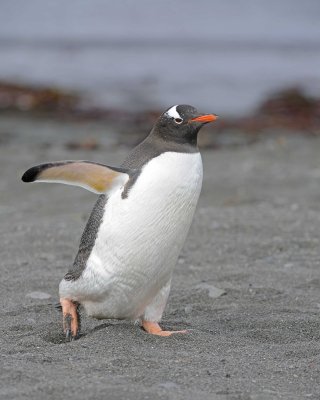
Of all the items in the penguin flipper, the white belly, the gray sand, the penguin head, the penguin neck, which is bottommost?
the gray sand

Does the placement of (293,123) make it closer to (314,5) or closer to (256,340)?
(256,340)

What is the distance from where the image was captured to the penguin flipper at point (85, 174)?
4.75 m

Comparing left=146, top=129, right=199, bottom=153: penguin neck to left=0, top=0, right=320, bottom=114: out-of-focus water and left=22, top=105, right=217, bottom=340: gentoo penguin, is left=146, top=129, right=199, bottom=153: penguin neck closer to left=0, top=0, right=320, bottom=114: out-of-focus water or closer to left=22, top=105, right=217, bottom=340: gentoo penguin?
left=22, top=105, right=217, bottom=340: gentoo penguin

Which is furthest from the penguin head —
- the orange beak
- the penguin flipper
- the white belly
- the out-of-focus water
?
the out-of-focus water

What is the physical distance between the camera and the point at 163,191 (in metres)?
4.64

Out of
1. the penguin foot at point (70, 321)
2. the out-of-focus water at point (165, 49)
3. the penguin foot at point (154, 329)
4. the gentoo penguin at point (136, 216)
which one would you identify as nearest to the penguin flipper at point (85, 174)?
the gentoo penguin at point (136, 216)

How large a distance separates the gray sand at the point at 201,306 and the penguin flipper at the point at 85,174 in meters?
0.71

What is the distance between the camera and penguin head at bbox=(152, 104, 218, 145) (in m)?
4.80

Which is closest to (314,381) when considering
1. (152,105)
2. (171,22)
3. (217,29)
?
(152,105)

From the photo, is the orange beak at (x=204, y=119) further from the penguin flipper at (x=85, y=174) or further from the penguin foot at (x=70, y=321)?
the penguin foot at (x=70, y=321)

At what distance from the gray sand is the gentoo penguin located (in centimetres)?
18

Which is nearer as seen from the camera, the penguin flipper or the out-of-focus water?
the penguin flipper

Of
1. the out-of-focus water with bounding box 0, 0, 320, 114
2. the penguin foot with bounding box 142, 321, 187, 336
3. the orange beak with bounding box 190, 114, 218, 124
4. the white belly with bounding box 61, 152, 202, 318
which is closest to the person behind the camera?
the white belly with bounding box 61, 152, 202, 318

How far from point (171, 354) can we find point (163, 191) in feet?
2.47
